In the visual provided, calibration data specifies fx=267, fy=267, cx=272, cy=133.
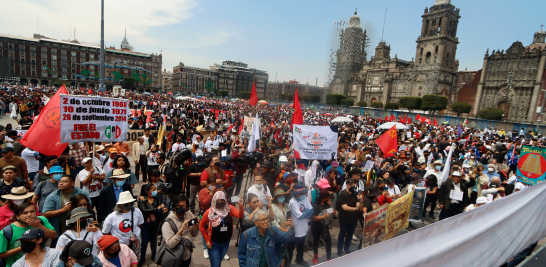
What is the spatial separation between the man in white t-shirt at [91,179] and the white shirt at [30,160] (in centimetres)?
177

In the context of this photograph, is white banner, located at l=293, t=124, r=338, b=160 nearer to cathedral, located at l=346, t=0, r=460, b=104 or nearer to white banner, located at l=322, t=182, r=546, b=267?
white banner, located at l=322, t=182, r=546, b=267

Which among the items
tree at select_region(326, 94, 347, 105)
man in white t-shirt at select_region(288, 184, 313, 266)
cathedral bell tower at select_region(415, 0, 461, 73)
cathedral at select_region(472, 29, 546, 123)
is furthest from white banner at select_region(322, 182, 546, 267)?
cathedral bell tower at select_region(415, 0, 461, 73)

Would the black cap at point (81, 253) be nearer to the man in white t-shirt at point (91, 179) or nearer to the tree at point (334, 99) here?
the man in white t-shirt at point (91, 179)

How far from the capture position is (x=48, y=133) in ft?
15.7

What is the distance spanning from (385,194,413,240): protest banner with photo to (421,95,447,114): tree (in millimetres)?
51384

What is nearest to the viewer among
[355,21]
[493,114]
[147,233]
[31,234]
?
[31,234]

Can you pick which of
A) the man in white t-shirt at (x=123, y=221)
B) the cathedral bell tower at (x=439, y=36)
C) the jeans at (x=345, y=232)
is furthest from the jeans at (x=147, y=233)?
the cathedral bell tower at (x=439, y=36)

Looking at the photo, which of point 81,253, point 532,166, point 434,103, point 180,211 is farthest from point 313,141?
point 434,103

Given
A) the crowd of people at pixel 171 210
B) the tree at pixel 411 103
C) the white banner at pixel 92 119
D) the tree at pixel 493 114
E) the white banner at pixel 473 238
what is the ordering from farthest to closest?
the tree at pixel 411 103
the tree at pixel 493 114
the white banner at pixel 92 119
the crowd of people at pixel 171 210
the white banner at pixel 473 238

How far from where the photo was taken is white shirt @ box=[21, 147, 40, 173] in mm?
5565

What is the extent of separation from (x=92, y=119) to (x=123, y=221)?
95.0 inches

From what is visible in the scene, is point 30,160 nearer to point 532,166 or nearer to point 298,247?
point 298,247

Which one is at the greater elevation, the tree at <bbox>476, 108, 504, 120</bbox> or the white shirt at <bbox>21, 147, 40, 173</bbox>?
the tree at <bbox>476, 108, 504, 120</bbox>

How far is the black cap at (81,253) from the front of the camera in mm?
2344
